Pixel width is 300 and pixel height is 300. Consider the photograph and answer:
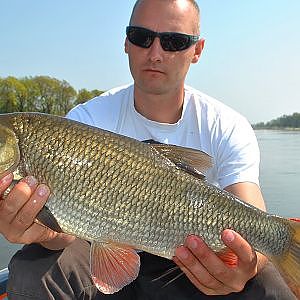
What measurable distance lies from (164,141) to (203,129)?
309mm

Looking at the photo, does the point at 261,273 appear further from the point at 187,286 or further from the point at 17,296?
the point at 17,296

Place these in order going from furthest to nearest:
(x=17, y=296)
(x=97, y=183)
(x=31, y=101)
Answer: (x=31, y=101), (x=17, y=296), (x=97, y=183)

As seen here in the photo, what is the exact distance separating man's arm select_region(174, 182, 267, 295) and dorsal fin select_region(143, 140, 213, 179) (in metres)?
0.38

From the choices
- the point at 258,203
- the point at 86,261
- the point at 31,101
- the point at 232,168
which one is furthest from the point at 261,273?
the point at 31,101

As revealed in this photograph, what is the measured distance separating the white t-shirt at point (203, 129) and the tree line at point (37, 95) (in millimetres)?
46132

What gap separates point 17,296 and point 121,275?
2.35 feet

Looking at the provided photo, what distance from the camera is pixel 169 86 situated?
12.3ft

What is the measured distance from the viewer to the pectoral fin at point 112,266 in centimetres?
281

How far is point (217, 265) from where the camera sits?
9.12 ft

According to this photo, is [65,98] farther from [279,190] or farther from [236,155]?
[236,155]

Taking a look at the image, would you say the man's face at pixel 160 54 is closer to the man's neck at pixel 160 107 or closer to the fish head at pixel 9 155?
the man's neck at pixel 160 107

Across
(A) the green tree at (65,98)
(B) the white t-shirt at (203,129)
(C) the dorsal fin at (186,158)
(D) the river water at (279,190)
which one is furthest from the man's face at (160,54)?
(A) the green tree at (65,98)

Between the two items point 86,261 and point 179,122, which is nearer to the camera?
point 86,261

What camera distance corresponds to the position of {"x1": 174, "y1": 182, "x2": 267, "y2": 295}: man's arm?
2.65 m
